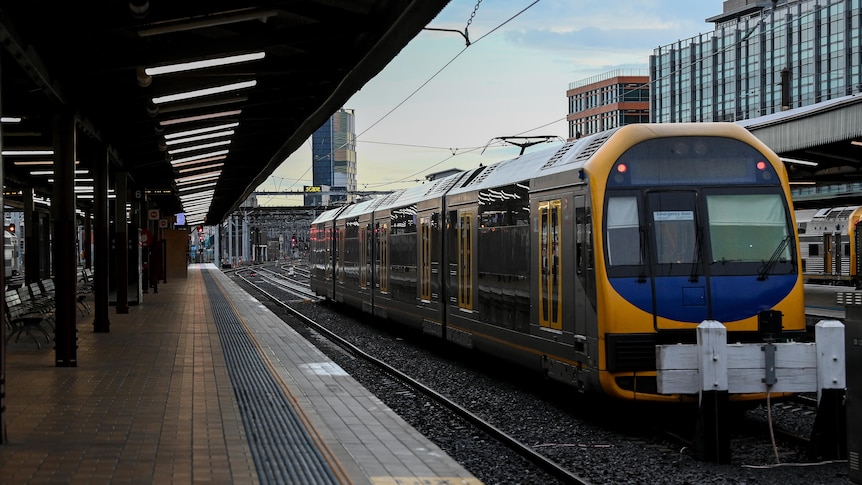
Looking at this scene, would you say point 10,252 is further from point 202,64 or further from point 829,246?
point 202,64

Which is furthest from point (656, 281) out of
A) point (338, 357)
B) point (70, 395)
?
point (338, 357)

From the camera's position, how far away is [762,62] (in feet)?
267

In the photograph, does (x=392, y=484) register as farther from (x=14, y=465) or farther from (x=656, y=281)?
(x=656, y=281)

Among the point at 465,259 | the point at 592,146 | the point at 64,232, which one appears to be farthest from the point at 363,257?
the point at 592,146

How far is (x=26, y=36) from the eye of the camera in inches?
410

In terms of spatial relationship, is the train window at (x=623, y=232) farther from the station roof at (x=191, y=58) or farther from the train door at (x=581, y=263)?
the station roof at (x=191, y=58)

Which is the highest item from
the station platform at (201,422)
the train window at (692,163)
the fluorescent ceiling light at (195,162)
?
the fluorescent ceiling light at (195,162)

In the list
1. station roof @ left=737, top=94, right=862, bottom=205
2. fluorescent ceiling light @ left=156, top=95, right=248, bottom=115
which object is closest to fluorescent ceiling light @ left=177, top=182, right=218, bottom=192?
station roof @ left=737, top=94, right=862, bottom=205

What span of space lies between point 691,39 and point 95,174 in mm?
79603

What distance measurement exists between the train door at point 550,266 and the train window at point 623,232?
3.40 feet

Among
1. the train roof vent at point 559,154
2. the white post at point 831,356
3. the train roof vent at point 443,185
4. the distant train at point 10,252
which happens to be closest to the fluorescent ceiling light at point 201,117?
the train roof vent at point 443,185

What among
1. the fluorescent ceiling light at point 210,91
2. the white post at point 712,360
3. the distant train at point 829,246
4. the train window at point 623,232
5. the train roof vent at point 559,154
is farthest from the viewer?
the distant train at point 829,246

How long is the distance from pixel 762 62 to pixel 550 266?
7551 centimetres

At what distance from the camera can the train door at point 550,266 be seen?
11188 millimetres
